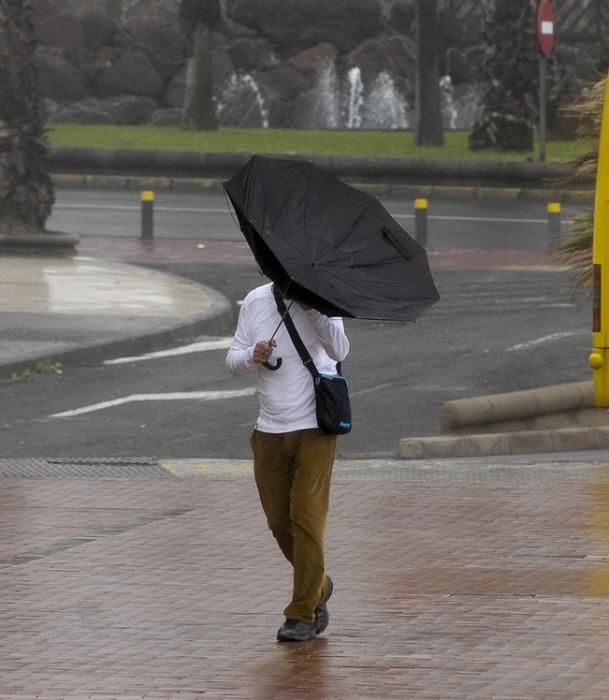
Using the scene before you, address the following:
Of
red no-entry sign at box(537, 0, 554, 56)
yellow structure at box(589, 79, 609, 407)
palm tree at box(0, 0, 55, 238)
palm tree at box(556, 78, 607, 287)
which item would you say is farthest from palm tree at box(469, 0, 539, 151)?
yellow structure at box(589, 79, 609, 407)

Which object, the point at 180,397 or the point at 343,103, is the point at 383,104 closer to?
the point at 343,103

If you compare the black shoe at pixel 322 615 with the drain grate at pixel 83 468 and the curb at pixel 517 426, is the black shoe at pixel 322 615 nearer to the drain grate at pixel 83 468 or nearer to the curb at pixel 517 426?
the drain grate at pixel 83 468

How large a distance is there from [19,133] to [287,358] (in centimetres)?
1740

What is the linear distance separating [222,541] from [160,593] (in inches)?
47.5

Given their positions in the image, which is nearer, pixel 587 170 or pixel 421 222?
pixel 587 170

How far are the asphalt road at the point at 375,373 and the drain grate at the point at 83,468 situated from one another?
1.97ft

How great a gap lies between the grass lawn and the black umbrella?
2528 cm

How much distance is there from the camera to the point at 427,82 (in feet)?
122

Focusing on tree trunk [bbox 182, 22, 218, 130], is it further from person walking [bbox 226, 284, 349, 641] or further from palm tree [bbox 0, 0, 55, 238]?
person walking [bbox 226, 284, 349, 641]

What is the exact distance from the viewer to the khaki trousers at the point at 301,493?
7.79 m

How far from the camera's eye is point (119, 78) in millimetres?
45500

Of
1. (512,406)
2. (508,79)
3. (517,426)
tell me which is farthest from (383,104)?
(512,406)

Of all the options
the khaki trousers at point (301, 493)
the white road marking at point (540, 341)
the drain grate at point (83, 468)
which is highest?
the khaki trousers at point (301, 493)

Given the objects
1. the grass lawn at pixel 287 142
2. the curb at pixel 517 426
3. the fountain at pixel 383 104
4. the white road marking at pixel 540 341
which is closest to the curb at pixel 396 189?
the grass lawn at pixel 287 142
